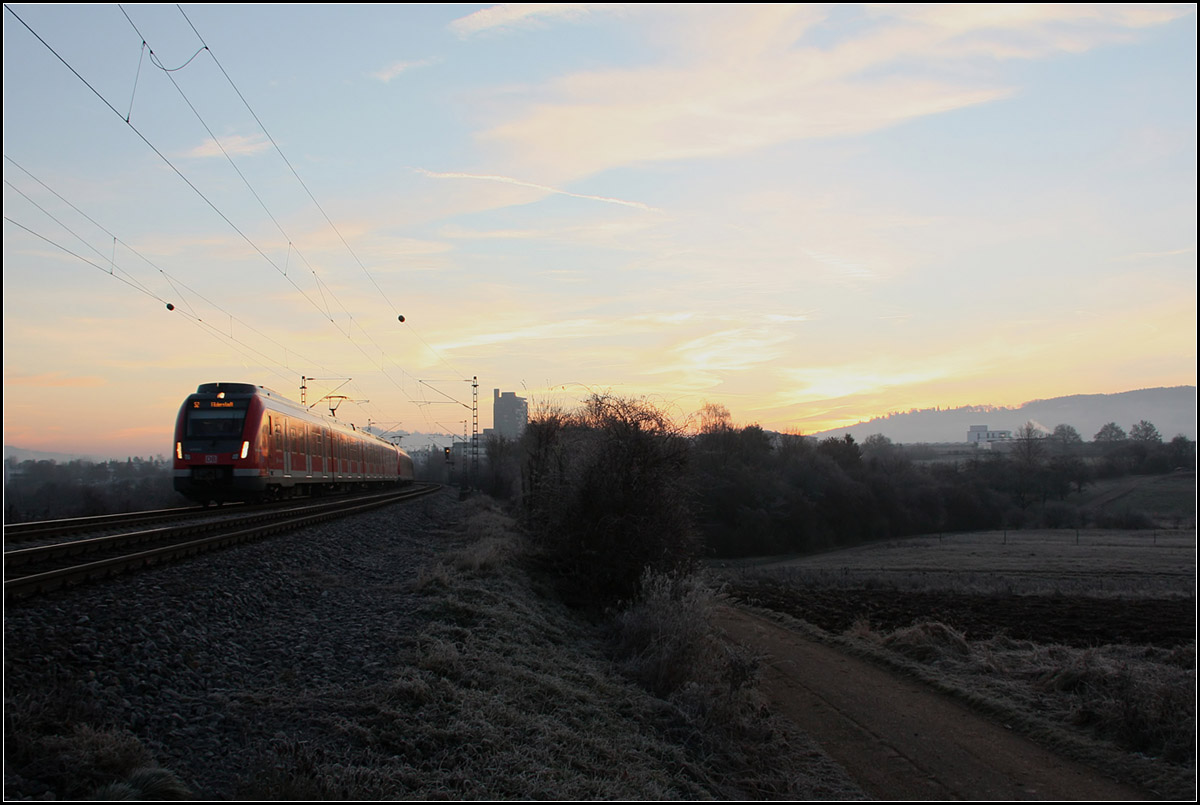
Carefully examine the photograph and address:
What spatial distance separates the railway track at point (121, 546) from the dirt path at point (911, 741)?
9.98 metres

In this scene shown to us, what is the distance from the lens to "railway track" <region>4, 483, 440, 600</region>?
28.4 feet

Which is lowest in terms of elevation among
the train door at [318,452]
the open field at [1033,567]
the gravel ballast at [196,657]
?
the open field at [1033,567]

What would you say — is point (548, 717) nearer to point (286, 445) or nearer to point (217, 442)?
point (217, 442)

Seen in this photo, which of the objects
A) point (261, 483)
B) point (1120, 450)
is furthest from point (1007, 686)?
point (1120, 450)

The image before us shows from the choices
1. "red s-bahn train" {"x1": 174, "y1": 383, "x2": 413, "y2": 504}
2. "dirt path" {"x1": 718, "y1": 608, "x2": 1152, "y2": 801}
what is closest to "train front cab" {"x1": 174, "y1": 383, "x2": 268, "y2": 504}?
"red s-bahn train" {"x1": 174, "y1": 383, "x2": 413, "y2": 504}

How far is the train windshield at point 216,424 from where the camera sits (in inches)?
845

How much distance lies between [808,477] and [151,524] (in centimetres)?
6304

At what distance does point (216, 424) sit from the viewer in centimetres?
2150

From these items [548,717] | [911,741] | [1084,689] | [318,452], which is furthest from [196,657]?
[318,452]

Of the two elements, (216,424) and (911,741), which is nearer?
(911,741)

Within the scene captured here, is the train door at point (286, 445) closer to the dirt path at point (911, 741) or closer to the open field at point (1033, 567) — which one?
the dirt path at point (911, 741)

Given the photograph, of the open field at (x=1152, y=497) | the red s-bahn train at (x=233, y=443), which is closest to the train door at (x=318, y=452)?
the red s-bahn train at (x=233, y=443)

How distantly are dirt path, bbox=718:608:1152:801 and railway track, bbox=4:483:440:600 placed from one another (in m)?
9.98

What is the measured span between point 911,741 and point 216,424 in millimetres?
19386
